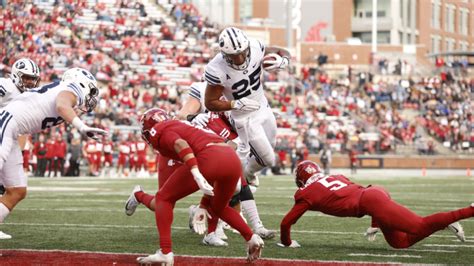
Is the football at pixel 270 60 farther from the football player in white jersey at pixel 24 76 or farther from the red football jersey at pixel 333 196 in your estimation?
the football player in white jersey at pixel 24 76

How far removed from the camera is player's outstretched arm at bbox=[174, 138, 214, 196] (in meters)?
6.75

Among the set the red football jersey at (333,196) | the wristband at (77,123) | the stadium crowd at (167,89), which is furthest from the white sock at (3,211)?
the stadium crowd at (167,89)

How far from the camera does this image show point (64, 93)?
812 cm

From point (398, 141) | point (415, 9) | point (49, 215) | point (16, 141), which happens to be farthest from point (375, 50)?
point (16, 141)

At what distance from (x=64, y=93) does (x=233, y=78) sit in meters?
1.76

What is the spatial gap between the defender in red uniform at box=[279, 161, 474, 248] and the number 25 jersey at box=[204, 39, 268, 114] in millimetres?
1328

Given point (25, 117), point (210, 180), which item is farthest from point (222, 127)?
point (210, 180)

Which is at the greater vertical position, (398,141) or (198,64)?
(198,64)

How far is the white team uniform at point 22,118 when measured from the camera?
8164 millimetres

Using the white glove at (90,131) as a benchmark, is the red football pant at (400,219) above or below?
below

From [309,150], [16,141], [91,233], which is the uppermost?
[16,141]

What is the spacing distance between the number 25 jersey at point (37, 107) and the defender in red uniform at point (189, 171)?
1199mm

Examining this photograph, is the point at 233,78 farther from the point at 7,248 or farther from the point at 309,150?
the point at 309,150

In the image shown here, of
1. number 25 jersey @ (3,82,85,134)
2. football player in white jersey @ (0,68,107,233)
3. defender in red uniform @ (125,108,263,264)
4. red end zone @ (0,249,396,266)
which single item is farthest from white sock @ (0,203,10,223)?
defender in red uniform @ (125,108,263,264)
